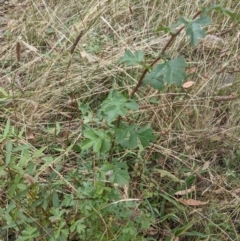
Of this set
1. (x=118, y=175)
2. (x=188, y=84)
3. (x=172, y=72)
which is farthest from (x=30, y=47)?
(x=172, y=72)

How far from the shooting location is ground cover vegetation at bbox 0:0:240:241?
1.34 m

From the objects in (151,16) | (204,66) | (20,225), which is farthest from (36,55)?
(20,225)

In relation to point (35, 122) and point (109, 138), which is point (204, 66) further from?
point (109, 138)

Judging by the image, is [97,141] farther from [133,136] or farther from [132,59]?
[132,59]

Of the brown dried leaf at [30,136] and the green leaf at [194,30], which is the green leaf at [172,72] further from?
the brown dried leaf at [30,136]

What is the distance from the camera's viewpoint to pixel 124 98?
1.25 m

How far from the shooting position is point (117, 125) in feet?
4.27

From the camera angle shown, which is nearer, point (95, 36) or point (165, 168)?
point (165, 168)

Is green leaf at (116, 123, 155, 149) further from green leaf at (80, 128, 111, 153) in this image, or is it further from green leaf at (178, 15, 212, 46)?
green leaf at (178, 15, 212, 46)

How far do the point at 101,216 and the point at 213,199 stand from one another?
1.81ft

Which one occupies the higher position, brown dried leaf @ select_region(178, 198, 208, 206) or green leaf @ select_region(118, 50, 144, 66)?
green leaf @ select_region(118, 50, 144, 66)

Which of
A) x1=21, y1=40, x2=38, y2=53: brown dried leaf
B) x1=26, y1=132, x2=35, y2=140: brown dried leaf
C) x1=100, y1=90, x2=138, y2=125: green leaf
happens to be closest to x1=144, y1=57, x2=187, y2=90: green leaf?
x1=100, y1=90, x2=138, y2=125: green leaf

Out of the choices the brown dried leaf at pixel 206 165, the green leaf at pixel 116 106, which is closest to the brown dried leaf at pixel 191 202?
the brown dried leaf at pixel 206 165

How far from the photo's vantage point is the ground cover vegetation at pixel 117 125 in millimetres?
1345
